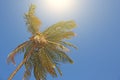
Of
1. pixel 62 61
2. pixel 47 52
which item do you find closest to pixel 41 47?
pixel 47 52

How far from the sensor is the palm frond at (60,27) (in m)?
21.3

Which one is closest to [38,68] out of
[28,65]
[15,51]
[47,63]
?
[28,65]

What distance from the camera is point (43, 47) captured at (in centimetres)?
2131

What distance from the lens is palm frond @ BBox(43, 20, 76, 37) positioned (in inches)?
837

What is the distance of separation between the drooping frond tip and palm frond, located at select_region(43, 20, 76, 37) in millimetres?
817

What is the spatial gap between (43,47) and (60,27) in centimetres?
187

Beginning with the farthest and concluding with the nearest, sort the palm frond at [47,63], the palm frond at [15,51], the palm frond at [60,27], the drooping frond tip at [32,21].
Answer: the palm frond at [60,27], the drooping frond tip at [32,21], the palm frond at [15,51], the palm frond at [47,63]

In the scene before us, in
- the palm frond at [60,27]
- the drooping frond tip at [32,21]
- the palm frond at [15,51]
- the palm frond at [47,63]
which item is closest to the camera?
the palm frond at [47,63]

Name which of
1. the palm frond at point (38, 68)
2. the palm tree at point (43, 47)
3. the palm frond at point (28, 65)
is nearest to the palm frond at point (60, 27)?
the palm tree at point (43, 47)

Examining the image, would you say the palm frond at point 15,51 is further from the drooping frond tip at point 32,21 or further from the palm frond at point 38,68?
the drooping frond tip at point 32,21

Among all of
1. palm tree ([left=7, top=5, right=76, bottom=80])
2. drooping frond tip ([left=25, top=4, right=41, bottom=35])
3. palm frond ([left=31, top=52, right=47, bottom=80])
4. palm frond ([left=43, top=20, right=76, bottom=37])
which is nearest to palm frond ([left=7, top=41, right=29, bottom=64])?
palm tree ([left=7, top=5, right=76, bottom=80])

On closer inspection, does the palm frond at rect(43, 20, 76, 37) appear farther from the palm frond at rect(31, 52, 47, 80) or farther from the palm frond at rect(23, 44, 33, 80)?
the palm frond at rect(31, 52, 47, 80)

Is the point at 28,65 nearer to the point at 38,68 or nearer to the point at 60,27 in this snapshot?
the point at 38,68

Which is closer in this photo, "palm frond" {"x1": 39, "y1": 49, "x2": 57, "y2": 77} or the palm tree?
"palm frond" {"x1": 39, "y1": 49, "x2": 57, "y2": 77}
